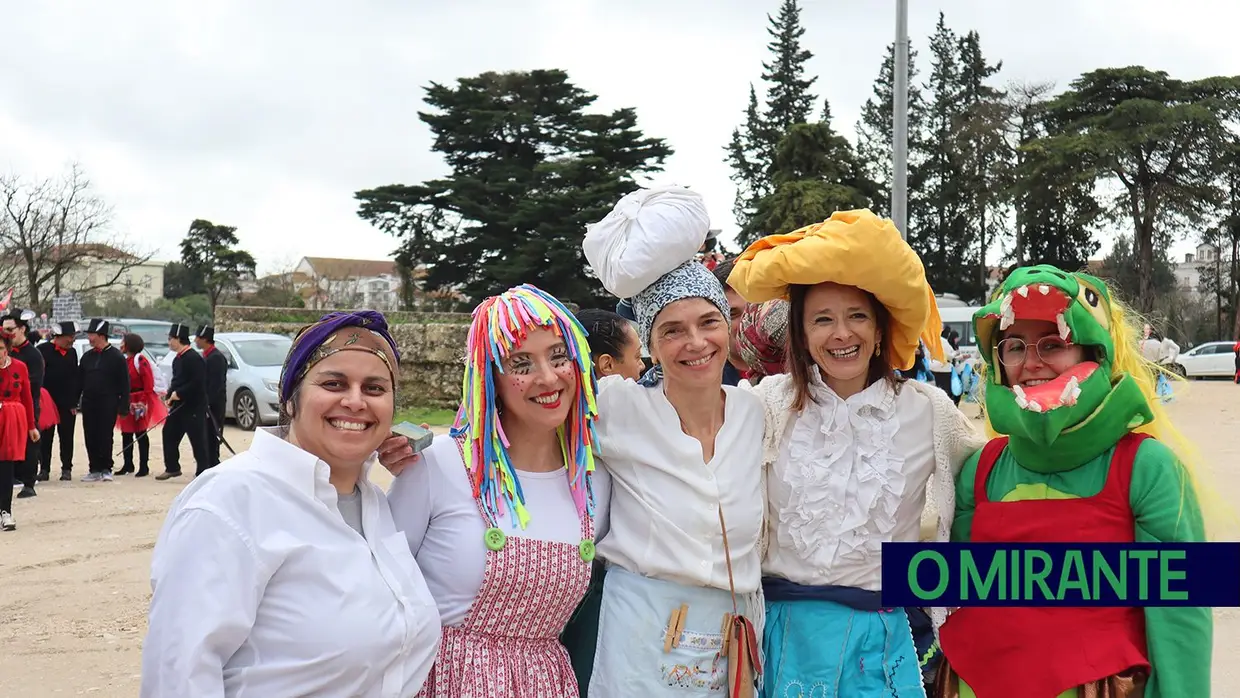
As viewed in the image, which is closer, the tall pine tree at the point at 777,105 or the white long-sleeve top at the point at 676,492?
the white long-sleeve top at the point at 676,492

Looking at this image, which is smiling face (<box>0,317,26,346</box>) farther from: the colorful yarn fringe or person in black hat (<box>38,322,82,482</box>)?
the colorful yarn fringe

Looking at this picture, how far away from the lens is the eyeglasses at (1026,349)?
2.65 metres

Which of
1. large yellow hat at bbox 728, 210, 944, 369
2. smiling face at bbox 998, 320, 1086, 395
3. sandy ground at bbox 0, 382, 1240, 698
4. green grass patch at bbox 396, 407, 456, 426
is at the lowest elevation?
sandy ground at bbox 0, 382, 1240, 698

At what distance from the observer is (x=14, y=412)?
29.1 ft

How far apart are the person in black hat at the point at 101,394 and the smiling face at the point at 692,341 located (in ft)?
34.2

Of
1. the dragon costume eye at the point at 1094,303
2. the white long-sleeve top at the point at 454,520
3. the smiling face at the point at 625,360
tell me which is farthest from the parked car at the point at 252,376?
the dragon costume eye at the point at 1094,303

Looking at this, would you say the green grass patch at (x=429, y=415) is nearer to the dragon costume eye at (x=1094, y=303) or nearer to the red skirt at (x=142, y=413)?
the red skirt at (x=142, y=413)

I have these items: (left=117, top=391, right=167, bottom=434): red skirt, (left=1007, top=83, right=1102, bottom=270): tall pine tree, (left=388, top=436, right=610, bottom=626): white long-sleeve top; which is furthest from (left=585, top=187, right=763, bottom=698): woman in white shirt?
(left=1007, top=83, right=1102, bottom=270): tall pine tree

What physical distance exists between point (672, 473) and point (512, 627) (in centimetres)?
59

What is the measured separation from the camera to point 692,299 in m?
2.83

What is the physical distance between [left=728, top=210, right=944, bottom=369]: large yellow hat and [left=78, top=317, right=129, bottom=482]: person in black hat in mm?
10550

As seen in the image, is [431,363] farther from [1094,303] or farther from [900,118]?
[1094,303]

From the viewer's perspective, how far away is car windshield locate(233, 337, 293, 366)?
1619cm

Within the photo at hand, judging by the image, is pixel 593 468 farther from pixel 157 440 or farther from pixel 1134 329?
pixel 157 440
